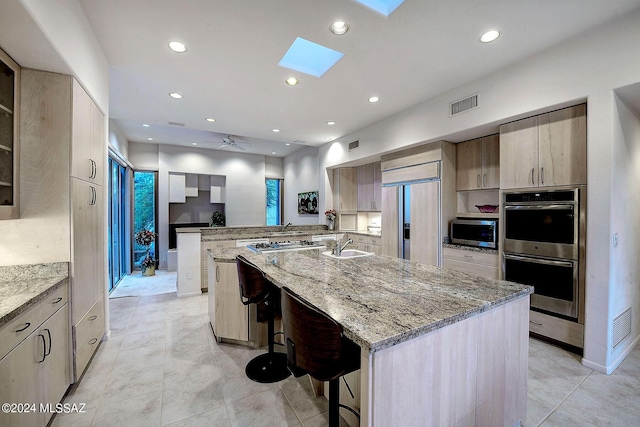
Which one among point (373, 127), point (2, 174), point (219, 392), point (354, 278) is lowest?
point (219, 392)

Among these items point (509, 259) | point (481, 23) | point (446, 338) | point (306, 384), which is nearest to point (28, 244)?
point (306, 384)

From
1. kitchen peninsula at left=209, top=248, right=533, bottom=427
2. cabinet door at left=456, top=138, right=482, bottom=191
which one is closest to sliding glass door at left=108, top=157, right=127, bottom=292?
kitchen peninsula at left=209, top=248, right=533, bottom=427

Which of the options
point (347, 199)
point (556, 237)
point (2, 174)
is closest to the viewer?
point (2, 174)

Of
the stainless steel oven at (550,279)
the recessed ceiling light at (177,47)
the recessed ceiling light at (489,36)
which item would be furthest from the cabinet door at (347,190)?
the recessed ceiling light at (177,47)

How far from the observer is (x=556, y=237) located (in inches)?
100

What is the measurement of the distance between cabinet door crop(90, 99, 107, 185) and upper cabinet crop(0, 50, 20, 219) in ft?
1.69

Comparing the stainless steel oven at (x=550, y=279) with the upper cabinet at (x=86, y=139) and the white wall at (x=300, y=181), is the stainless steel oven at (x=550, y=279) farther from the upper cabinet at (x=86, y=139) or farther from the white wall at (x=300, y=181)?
the upper cabinet at (x=86, y=139)

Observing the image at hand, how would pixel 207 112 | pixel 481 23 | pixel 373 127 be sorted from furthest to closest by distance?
pixel 373 127 < pixel 207 112 < pixel 481 23

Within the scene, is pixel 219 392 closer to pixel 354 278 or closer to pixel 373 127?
pixel 354 278

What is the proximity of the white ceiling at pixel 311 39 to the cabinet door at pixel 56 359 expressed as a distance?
2195mm

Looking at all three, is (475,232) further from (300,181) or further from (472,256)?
(300,181)

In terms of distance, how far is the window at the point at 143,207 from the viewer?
Answer: 6320mm

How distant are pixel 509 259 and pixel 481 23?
2.27 meters

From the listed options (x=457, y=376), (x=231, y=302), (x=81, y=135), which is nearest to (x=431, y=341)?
(x=457, y=376)
